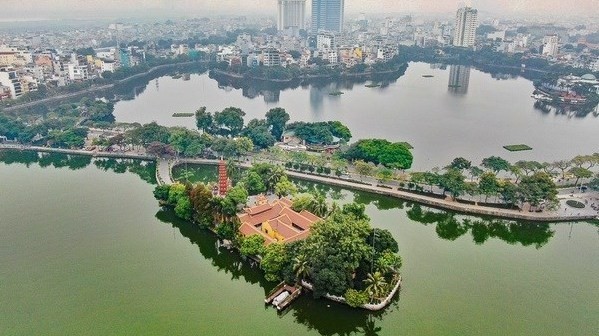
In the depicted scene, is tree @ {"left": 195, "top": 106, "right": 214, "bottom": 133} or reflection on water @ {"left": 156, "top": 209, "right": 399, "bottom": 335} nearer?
reflection on water @ {"left": 156, "top": 209, "right": 399, "bottom": 335}

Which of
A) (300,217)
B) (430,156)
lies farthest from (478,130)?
(300,217)

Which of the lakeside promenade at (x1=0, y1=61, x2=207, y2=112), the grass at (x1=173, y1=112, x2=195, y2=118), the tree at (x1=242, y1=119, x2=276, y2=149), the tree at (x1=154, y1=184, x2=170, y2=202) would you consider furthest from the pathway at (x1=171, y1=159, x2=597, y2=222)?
the lakeside promenade at (x1=0, y1=61, x2=207, y2=112)

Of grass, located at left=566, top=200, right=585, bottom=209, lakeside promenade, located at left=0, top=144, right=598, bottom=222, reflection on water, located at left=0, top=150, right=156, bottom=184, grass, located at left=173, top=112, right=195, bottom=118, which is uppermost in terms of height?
grass, located at left=173, top=112, right=195, bottom=118

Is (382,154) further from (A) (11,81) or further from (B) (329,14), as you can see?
(B) (329,14)

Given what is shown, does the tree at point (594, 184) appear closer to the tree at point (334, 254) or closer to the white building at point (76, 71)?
the tree at point (334, 254)

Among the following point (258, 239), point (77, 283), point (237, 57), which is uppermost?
point (237, 57)

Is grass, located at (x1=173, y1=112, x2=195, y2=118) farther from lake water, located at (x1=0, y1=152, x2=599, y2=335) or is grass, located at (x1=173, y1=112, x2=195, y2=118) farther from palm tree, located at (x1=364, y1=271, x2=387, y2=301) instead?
palm tree, located at (x1=364, y1=271, x2=387, y2=301)

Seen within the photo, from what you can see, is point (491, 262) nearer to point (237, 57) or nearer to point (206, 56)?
point (237, 57)

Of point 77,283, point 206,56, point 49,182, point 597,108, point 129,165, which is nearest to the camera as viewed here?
point 77,283
